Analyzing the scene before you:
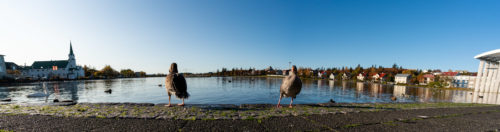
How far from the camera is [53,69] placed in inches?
4122

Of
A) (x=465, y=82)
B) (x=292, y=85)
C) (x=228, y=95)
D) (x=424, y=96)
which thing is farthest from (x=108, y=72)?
(x=465, y=82)

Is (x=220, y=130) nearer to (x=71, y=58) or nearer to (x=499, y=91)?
(x=499, y=91)

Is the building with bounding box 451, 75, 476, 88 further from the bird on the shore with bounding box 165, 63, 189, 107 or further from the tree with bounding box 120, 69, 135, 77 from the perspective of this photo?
the tree with bounding box 120, 69, 135, 77

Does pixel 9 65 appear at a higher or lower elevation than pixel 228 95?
higher

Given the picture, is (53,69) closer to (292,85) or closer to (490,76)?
(292,85)

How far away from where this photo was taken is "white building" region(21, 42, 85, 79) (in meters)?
102

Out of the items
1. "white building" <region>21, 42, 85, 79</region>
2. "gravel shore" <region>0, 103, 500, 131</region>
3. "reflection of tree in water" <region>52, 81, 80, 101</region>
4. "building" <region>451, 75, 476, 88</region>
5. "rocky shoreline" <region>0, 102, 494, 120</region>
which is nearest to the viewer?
"gravel shore" <region>0, 103, 500, 131</region>

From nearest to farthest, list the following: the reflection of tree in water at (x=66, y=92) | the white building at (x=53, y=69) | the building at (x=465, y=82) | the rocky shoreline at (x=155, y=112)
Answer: the rocky shoreline at (x=155, y=112)
the reflection of tree in water at (x=66, y=92)
the building at (x=465, y=82)
the white building at (x=53, y=69)

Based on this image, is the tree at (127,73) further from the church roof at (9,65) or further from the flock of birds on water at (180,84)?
the flock of birds on water at (180,84)

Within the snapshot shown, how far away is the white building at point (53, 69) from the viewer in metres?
102

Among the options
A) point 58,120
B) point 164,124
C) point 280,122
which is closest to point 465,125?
point 280,122

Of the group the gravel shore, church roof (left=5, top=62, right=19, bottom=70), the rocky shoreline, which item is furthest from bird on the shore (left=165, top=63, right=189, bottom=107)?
church roof (left=5, top=62, right=19, bottom=70)

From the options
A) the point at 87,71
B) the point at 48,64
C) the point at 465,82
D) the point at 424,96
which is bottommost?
the point at 465,82

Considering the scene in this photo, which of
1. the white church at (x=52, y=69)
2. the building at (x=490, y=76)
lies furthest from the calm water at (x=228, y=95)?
the white church at (x=52, y=69)
